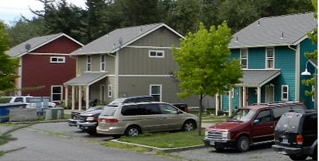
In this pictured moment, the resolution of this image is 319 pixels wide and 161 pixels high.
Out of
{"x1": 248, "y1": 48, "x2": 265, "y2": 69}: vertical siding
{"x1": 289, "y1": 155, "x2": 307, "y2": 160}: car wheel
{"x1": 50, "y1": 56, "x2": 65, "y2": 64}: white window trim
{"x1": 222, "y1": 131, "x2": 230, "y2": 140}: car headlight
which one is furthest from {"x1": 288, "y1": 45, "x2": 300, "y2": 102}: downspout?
{"x1": 50, "y1": 56, "x2": 65, "y2": 64}: white window trim

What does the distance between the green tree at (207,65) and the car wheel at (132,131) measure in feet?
8.98

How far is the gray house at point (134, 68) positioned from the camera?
1709 inches

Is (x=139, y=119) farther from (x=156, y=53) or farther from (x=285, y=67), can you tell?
(x=156, y=53)

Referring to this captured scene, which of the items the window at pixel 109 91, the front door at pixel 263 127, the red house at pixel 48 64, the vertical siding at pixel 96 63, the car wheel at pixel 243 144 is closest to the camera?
the car wheel at pixel 243 144

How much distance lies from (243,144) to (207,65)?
5055mm

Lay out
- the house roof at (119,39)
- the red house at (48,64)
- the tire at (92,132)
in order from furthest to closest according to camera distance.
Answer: the red house at (48,64) → the house roof at (119,39) → the tire at (92,132)

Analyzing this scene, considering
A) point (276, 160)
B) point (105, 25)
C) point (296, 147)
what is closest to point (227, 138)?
point (276, 160)

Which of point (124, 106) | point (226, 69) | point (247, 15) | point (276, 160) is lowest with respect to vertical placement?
point (276, 160)

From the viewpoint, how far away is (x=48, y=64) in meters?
53.4

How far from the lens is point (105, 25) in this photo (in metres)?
71.4

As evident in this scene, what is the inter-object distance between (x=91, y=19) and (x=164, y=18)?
9501mm

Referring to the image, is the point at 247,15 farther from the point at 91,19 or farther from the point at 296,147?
the point at 296,147

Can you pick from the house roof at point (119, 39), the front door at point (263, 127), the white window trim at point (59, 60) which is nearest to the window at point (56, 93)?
the white window trim at point (59, 60)

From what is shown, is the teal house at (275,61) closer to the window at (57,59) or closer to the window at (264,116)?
the window at (264,116)
